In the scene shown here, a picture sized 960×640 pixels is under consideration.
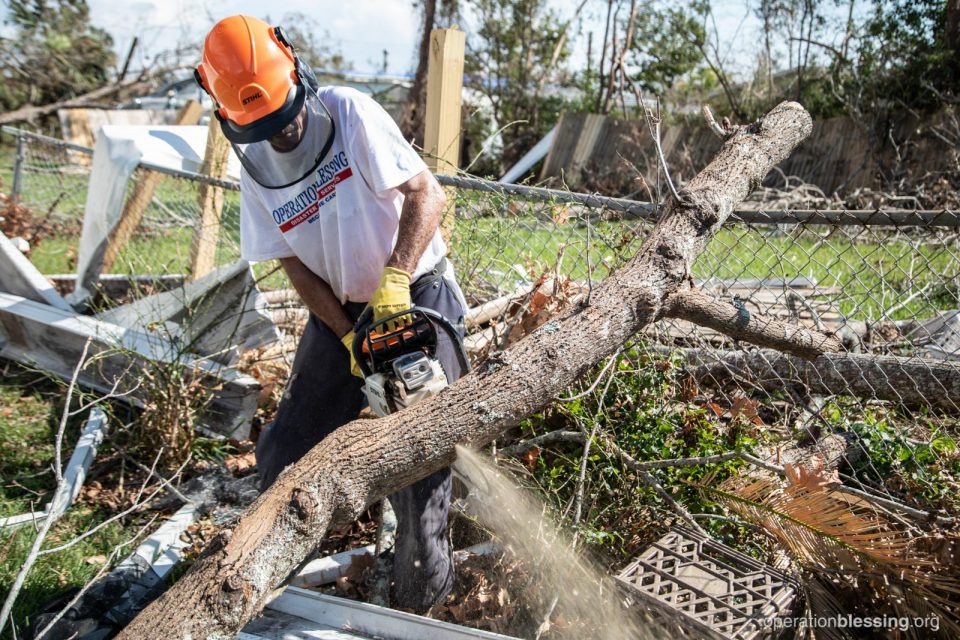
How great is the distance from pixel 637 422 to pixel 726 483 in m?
0.45

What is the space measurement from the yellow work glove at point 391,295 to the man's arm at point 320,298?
0.38m

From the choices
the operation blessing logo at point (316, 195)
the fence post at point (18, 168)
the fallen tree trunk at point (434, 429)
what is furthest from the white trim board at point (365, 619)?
the fence post at point (18, 168)

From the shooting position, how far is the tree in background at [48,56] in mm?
15172

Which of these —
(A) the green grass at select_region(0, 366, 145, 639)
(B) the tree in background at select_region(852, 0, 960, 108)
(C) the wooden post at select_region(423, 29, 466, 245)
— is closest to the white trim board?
(A) the green grass at select_region(0, 366, 145, 639)

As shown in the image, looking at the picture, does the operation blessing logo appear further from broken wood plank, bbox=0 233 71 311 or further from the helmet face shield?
broken wood plank, bbox=0 233 71 311

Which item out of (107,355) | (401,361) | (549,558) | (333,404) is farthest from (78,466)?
(549,558)

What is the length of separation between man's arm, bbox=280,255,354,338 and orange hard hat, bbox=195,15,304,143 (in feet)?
1.86

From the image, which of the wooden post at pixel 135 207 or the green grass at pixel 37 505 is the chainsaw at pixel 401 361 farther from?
the wooden post at pixel 135 207

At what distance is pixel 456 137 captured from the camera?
14.0 feet

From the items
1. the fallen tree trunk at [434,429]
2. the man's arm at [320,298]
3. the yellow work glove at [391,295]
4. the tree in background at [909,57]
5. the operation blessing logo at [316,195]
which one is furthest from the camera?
the tree in background at [909,57]

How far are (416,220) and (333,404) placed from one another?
78 centimetres

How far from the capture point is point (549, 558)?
2.46 metres

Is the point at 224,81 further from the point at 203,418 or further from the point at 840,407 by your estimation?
the point at 840,407

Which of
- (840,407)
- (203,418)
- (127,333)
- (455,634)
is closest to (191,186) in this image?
(127,333)
